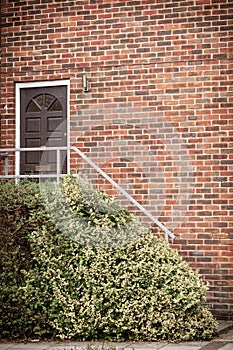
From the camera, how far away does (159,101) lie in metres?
10.0

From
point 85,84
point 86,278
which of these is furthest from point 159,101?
point 86,278

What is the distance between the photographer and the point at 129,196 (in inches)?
373

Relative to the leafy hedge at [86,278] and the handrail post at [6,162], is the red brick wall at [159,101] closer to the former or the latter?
the handrail post at [6,162]

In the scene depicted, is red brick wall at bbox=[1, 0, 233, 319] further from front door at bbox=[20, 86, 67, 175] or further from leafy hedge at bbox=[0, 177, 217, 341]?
leafy hedge at bbox=[0, 177, 217, 341]

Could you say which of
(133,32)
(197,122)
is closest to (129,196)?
(197,122)

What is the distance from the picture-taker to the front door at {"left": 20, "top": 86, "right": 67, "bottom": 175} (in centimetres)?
1059

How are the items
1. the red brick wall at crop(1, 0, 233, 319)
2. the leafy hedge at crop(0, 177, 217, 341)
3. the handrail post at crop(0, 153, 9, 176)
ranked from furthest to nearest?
1. the handrail post at crop(0, 153, 9, 176)
2. the red brick wall at crop(1, 0, 233, 319)
3. the leafy hedge at crop(0, 177, 217, 341)

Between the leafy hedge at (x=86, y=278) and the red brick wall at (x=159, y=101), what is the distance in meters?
1.13

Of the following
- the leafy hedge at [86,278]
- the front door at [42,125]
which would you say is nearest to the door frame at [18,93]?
the front door at [42,125]

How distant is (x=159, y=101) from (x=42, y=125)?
1703 mm

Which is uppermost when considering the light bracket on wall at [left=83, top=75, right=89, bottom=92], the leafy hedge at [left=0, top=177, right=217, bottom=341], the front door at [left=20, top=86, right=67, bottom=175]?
the light bracket on wall at [left=83, top=75, right=89, bottom=92]

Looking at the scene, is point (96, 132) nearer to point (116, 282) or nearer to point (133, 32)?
point (133, 32)

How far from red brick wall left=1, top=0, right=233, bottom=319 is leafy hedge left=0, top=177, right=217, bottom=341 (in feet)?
3.70

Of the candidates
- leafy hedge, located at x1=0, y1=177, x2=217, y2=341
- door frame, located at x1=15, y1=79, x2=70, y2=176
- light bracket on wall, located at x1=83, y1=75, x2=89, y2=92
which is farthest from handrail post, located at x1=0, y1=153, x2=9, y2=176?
leafy hedge, located at x1=0, y1=177, x2=217, y2=341
